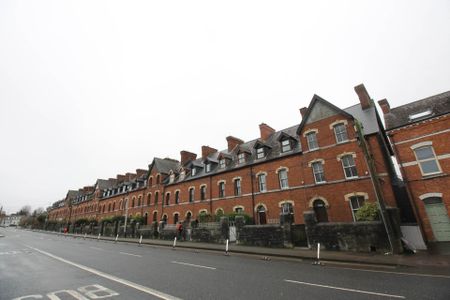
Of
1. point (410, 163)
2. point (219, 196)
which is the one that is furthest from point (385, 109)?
point (219, 196)

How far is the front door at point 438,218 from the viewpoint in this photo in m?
16.4

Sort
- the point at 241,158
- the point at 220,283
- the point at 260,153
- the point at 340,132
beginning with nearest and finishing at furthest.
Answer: the point at 220,283 → the point at 340,132 → the point at 260,153 → the point at 241,158

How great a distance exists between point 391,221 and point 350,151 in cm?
683

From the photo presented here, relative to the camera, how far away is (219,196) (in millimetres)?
28781

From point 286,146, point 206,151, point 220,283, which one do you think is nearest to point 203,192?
point 206,151

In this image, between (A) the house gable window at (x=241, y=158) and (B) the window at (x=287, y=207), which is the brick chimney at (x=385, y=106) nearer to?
(B) the window at (x=287, y=207)

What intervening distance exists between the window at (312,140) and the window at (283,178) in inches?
141

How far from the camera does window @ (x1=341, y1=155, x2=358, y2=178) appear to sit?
19.0 metres

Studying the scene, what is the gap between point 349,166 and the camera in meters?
19.3

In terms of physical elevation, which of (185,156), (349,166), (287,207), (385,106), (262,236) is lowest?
(262,236)

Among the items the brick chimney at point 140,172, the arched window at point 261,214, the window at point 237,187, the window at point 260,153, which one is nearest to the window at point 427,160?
the window at point 260,153

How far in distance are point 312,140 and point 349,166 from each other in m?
4.23

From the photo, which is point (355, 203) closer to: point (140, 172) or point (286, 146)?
point (286, 146)

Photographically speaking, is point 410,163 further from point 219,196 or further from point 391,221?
point 219,196
